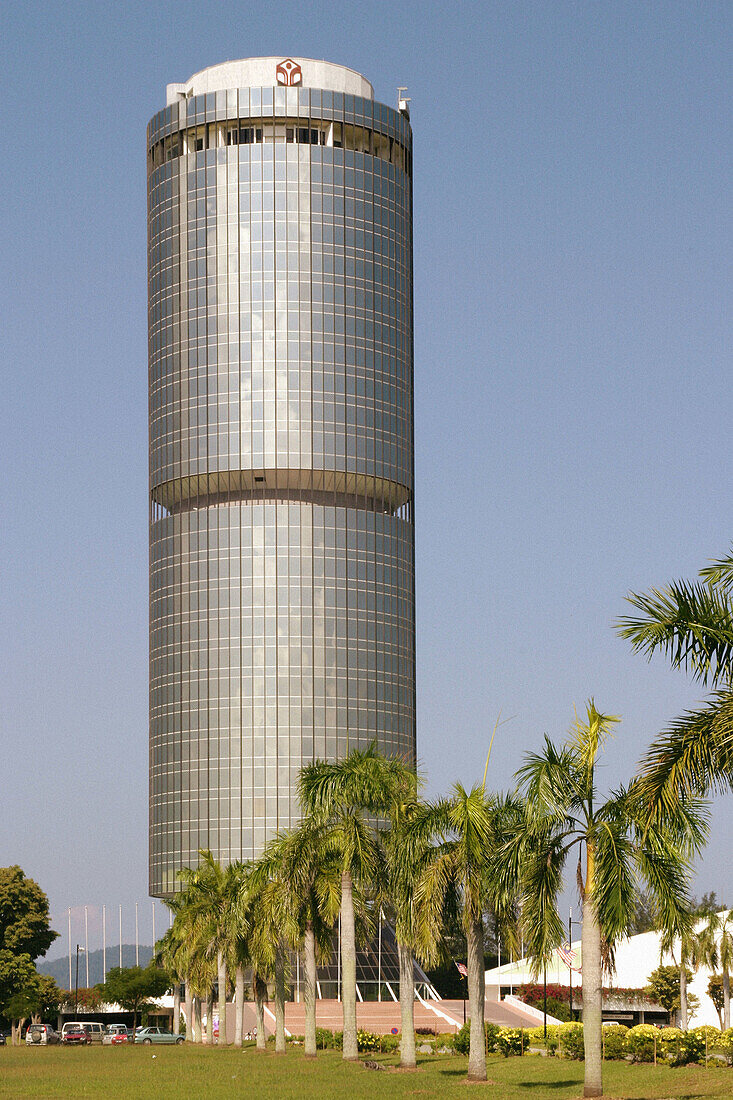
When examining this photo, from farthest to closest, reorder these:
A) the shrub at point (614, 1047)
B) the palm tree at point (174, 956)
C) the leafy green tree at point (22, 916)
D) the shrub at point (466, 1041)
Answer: the leafy green tree at point (22, 916), the palm tree at point (174, 956), the shrub at point (466, 1041), the shrub at point (614, 1047)

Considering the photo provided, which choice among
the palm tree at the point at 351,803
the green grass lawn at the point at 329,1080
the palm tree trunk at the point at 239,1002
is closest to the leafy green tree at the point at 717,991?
the palm tree trunk at the point at 239,1002

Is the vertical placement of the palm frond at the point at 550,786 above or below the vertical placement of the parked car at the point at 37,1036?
above

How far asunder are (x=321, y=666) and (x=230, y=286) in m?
46.9

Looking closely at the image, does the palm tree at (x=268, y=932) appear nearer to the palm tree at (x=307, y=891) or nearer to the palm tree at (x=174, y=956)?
the palm tree at (x=307, y=891)

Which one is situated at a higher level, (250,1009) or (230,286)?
(230,286)

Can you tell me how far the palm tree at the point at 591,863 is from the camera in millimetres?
40031

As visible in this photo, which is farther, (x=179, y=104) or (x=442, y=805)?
(x=179, y=104)

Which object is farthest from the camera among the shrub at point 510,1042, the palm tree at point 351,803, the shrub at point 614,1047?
the shrub at point 510,1042

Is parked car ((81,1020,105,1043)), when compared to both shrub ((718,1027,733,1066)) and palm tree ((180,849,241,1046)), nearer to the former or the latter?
palm tree ((180,849,241,1046))

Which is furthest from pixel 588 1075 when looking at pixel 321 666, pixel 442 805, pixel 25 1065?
pixel 321 666

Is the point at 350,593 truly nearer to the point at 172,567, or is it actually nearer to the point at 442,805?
the point at 172,567

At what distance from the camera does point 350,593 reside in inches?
7480

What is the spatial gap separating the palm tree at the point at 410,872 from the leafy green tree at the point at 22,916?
108 m

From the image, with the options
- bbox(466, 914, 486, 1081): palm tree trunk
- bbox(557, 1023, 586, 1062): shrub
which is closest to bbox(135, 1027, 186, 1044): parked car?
bbox(557, 1023, 586, 1062): shrub
